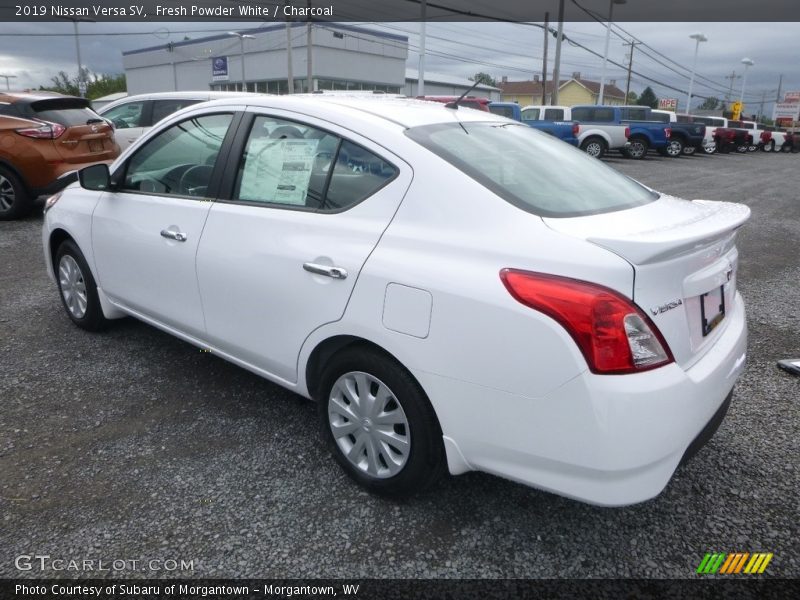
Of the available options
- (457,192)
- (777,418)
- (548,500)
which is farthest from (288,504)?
(777,418)

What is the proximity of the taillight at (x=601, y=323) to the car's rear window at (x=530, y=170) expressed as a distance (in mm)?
409

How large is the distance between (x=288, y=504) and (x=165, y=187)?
194 centimetres

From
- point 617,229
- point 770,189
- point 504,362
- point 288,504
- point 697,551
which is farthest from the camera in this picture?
point 770,189

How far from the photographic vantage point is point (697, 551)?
2299 mm

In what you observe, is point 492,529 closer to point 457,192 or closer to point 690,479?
point 690,479

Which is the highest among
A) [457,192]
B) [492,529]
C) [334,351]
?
[457,192]

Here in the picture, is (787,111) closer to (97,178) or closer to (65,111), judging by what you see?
(65,111)

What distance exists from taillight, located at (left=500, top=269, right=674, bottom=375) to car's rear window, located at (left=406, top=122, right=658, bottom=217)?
41 centimetres

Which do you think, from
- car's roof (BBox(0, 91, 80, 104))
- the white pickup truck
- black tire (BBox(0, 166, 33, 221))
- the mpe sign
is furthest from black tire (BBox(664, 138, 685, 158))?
the mpe sign

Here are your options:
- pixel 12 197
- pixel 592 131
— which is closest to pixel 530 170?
pixel 12 197

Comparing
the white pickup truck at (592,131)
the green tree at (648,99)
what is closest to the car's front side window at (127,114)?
the white pickup truck at (592,131)

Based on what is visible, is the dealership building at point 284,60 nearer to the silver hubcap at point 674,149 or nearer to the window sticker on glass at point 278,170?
the silver hubcap at point 674,149

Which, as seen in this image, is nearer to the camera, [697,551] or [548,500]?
[697,551]

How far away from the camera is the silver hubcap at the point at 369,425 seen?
2.40 meters
